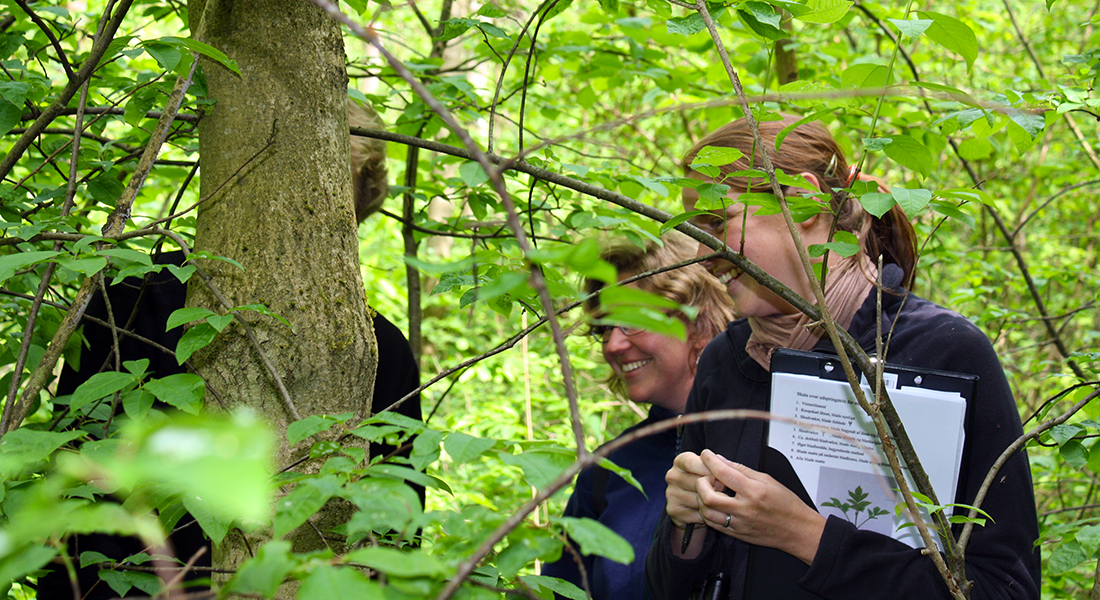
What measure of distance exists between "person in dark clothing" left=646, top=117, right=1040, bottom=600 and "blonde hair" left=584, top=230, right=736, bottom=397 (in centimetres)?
70

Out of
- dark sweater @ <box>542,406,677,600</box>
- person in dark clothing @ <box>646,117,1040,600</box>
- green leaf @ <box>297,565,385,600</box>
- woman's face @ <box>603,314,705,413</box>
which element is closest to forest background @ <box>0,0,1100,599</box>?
green leaf @ <box>297,565,385,600</box>

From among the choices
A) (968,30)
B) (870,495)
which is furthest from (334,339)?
(968,30)

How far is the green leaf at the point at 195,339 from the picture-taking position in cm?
103

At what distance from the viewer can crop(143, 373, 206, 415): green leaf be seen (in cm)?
99

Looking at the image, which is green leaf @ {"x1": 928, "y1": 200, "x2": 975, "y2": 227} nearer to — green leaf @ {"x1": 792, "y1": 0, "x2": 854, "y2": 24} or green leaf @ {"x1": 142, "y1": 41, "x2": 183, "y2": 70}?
green leaf @ {"x1": 792, "y1": 0, "x2": 854, "y2": 24}

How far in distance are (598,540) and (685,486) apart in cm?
76

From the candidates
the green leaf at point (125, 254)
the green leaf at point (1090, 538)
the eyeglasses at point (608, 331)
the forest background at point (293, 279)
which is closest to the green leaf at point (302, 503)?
the forest background at point (293, 279)

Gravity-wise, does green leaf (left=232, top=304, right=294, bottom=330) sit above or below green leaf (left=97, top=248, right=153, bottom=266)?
below

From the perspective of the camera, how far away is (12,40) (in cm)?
156

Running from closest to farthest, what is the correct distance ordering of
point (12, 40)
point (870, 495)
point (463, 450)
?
point (463, 450), point (870, 495), point (12, 40)

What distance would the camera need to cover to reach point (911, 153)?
45.5 inches

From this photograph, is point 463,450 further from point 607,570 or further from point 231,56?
point 607,570

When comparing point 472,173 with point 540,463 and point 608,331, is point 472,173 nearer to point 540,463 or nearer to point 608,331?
point 540,463

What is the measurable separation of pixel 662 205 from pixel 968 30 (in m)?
4.80
